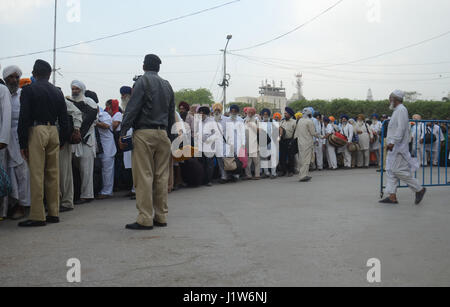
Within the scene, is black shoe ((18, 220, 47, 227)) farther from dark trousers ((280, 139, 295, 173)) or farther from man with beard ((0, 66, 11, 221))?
dark trousers ((280, 139, 295, 173))

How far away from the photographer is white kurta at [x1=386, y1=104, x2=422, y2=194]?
25.7 ft

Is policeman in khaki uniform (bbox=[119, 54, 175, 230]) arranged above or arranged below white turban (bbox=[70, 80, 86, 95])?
below

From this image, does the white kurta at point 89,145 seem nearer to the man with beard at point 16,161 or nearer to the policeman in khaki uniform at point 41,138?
the man with beard at point 16,161

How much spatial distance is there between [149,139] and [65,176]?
7.53 feet

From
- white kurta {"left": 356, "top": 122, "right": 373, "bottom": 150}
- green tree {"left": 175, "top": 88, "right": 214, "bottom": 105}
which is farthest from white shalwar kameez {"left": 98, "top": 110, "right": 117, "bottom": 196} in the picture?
green tree {"left": 175, "top": 88, "right": 214, "bottom": 105}

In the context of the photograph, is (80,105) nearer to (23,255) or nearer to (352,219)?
(23,255)

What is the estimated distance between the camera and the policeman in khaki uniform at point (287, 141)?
13.6 m

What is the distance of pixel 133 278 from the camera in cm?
373

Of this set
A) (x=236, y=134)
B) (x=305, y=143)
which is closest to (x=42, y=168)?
(x=236, y=134)

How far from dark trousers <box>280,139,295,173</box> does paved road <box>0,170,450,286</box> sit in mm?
5546

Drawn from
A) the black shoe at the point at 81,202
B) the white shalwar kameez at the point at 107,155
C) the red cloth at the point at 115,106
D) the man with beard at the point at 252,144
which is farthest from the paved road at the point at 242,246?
the man with beard at the point at 252,144

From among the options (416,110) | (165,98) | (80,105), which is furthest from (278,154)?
(416,110)

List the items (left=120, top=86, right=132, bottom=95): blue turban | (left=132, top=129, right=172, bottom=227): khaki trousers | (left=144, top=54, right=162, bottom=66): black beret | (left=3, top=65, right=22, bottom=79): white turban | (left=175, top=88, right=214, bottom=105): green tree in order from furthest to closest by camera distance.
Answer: (left=175, top=88, right=214, bottom=105): green tree → (left=120, top=86, right=132, bottom=95): blue turban → (left=3, top=65, right=22, bottom=79): white turban → (left=144, top=54, right=162, bottom=66): black beret → (left=132, top=129, right=172, bottom=227): khaki trousers

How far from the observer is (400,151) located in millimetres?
7887
